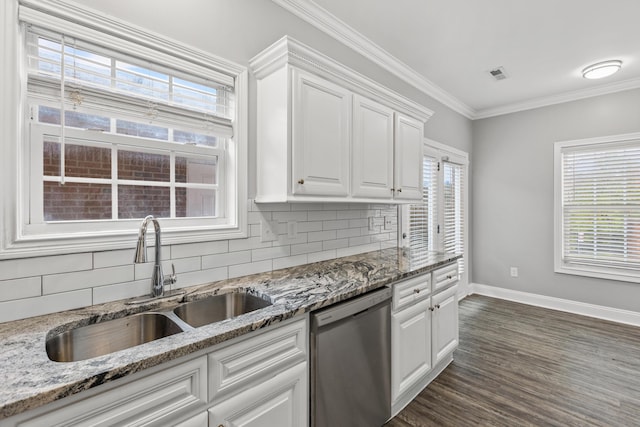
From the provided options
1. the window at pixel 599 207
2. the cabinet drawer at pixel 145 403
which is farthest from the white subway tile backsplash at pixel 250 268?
the window at pixel 599 207

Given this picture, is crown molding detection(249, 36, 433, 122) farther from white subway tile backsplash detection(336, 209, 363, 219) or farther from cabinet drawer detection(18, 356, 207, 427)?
cabinet drawer detection(18, 356, 207, 427)

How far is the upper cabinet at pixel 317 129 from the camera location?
5.81 ft

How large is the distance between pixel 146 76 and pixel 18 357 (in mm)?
1326

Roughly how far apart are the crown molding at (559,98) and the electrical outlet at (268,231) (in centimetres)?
397

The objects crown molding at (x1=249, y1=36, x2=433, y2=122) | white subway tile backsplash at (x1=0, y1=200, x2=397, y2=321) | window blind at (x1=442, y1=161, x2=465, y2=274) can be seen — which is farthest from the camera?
window blind at (x1=442, y1=161, x2=465, y2=274)

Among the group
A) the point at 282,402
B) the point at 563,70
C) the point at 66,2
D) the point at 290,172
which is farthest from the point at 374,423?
the point at 563,70

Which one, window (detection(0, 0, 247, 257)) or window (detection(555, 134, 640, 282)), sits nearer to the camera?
window (detection(0, 0, 247, 257))

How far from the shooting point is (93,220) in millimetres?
1453

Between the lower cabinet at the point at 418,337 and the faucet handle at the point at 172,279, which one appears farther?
the lower cabinet at the point at 418,337

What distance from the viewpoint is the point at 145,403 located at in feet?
3.04

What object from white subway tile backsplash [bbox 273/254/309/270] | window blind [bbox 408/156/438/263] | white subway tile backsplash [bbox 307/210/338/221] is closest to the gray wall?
window blind [bbox 408/156/438/263]

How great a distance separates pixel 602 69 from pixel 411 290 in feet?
10.4

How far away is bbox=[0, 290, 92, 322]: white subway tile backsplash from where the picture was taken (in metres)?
1.19

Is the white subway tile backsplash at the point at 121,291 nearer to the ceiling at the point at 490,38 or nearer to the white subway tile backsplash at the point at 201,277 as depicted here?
the white subway tile backsplash at the point at 201,277
